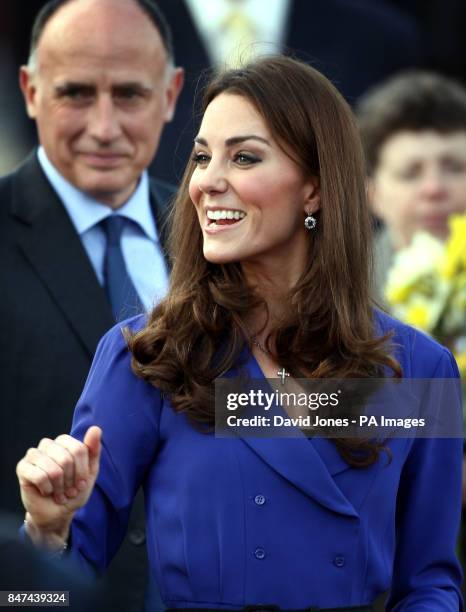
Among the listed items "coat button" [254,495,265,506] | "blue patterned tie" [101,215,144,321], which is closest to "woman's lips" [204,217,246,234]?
"coat button" [254,495,265,506]

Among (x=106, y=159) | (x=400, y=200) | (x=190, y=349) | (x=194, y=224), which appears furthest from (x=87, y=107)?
(x=400, y=200)

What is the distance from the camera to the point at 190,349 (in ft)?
10.8

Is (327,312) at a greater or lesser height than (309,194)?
lesser

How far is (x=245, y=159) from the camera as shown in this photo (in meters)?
3.34

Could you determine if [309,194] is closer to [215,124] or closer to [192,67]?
[215,124]

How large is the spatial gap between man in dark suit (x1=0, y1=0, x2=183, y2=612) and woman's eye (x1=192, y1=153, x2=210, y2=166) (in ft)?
2.70

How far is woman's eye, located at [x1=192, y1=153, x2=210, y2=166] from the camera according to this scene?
3.40 meters

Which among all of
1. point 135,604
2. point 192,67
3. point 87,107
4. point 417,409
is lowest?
point 135,604

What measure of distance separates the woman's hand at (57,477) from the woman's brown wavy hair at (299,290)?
0.33 m

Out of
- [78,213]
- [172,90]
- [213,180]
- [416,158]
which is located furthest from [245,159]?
[416,158]

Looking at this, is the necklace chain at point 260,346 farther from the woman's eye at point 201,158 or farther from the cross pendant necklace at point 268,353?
the woman's eye at point 201,158

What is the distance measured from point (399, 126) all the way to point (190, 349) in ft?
10.0

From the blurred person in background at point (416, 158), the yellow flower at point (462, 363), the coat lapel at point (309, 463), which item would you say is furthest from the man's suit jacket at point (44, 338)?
the blurred person in background at point (416, 158)

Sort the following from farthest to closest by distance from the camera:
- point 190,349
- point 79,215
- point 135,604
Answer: point 79,215 → point 135,604 → point 190,349
